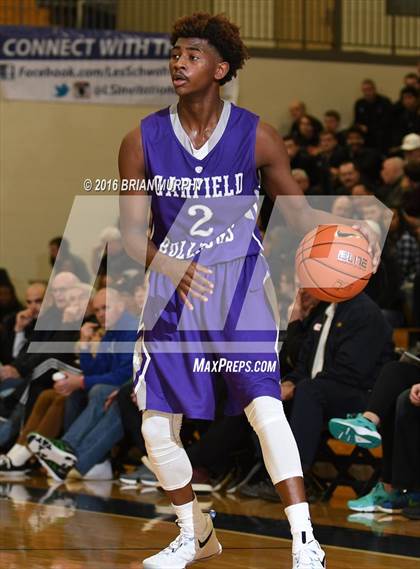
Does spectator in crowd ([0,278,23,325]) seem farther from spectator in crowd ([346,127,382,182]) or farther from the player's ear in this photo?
the player's ear

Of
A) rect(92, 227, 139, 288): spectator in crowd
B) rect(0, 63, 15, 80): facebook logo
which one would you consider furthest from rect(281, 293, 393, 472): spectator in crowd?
rect(0, 63, 15, 80): facebook logo

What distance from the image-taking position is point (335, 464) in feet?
25.2

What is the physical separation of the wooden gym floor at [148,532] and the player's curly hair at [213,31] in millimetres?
2091

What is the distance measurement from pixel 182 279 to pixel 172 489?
87cm

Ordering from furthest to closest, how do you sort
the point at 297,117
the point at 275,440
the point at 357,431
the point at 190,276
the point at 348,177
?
the point at 297,117
the point at 348,177
the point at 357,431
the point at 190,276
the point at 275,440

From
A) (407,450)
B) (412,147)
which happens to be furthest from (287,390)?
(412,147)

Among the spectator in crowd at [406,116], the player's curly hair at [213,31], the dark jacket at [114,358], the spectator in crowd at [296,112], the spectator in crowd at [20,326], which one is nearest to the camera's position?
the player's curly hair at [213,31]

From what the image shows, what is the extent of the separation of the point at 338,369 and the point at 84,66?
8.00 meters

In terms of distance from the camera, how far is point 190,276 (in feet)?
14.8

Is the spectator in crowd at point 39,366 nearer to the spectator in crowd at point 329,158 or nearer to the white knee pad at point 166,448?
the spectator in crowd at point 329,158

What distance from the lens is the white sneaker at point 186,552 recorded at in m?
4.60

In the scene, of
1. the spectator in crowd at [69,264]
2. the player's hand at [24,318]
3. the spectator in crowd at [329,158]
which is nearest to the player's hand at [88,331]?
the player's hand at [24,318]

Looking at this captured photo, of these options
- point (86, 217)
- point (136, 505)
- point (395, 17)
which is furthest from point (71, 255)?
point (395, 17)

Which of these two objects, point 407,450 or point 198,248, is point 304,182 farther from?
point 198,248
